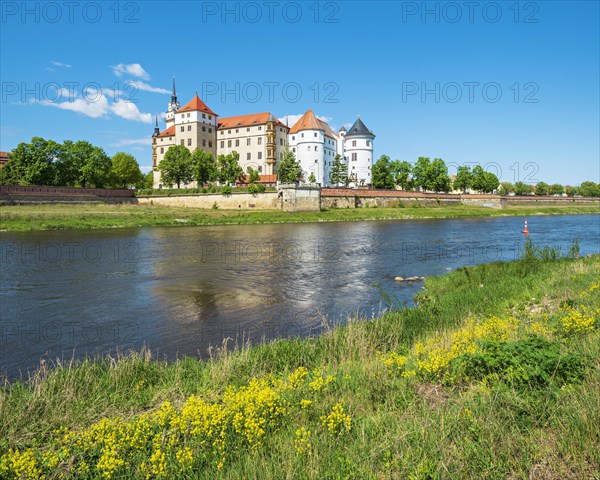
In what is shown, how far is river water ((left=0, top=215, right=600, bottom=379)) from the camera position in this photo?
37.4ft

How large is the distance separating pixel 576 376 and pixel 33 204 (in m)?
74.1

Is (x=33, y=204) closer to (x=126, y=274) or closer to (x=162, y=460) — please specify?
(x=126, y=274)

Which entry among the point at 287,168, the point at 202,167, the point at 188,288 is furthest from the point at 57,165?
the point at 188,288

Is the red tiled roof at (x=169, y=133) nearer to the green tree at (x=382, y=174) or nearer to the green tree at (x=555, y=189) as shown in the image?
the green tree at (x=382, y=174)

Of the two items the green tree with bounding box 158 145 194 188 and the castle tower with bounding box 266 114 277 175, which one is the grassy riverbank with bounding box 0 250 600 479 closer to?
the green tree with bounding box 158 145 194 188

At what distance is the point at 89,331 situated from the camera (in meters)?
12.0

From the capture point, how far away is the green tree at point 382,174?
10594 cm

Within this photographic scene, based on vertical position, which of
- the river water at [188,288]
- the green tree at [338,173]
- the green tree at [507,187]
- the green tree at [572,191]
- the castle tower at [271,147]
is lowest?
the river water at [188,288]

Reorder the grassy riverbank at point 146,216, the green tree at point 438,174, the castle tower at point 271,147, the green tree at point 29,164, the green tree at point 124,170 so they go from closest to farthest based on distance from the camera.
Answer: the grassy riverbank at point 146,216
the green tree at point 29,164
the green tree at point 124,170
the castle tower at point 271,147
the green tree at point 438,174

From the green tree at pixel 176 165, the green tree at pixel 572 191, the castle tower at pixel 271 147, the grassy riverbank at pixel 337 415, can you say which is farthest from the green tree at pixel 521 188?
the grassy riverbank at pixel 337 415

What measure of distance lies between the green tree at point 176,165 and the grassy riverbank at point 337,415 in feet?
284

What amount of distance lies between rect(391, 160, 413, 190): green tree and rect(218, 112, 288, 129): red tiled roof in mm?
31013

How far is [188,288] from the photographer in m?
18.1

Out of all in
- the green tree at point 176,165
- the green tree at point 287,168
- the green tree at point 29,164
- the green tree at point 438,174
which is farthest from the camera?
the green tree at point 438,174
